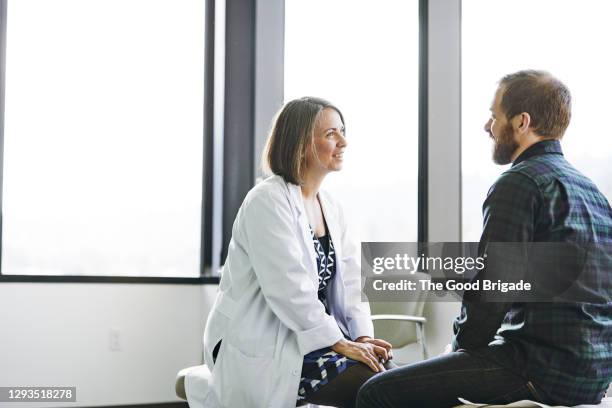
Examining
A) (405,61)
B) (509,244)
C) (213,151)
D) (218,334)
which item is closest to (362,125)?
(405,61)

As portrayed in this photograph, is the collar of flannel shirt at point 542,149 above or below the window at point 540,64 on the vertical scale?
below

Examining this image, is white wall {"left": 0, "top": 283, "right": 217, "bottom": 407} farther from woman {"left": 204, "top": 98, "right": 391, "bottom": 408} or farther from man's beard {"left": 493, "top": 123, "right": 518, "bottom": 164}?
man's beard {"left": 493, "top": 123, "right": 518, "bottom": 164}

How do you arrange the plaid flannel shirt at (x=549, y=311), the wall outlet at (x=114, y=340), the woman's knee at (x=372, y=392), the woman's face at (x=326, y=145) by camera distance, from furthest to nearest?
the wall outlet at (x=114, y=340) → the woman's face at (x=326, y=145) → the woman's knee at (x=372, y=392) → the plaid flannel shirt at (x=549, y=311)

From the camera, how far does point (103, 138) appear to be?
13.5ft

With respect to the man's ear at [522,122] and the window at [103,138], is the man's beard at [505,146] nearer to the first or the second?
the man's ear at [522,122]

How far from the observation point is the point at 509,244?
1.48 m

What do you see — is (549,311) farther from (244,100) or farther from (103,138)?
(103,138)

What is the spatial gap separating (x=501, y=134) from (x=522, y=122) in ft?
0.19

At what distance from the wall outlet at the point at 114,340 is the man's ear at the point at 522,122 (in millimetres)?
2884

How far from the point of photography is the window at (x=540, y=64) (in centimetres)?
267

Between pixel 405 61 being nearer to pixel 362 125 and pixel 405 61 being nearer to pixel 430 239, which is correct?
pixel 362 125

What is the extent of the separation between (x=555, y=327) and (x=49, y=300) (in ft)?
9.96

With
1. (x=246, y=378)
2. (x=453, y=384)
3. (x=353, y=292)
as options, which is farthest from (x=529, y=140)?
(x=246, y=378)

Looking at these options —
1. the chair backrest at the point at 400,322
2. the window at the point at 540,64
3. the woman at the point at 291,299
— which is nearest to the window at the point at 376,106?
the window at the point at 540,64
